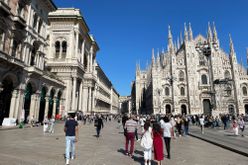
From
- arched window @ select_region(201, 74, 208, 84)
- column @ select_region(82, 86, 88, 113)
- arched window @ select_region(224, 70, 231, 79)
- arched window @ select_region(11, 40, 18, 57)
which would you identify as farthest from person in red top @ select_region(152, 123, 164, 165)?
arched window @ select_region(224, 70, 231, 79)

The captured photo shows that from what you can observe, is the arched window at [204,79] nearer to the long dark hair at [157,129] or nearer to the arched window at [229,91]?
the arched window at [229,91]

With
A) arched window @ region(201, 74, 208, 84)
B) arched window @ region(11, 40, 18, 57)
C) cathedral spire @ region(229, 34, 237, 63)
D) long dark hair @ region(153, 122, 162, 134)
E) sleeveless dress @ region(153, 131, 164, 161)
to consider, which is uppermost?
cathedral spire @ region(229, 34, 237, 63)

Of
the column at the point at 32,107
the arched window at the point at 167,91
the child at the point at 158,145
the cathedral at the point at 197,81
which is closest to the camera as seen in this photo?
the child at the point at 158,145

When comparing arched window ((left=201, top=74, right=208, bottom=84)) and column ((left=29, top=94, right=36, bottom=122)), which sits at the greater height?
arched window ((left=201, top=74, right=208, bottom=84))

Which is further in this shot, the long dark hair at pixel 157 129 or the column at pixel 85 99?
the column at pixel 85 99

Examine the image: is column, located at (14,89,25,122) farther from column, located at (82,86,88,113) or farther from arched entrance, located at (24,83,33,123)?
column, located at (82,86,88,113)

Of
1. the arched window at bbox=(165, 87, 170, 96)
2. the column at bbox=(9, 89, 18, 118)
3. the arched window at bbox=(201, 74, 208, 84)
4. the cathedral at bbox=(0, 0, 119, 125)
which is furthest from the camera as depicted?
the arched window at bbox=(201, 74, 208, 84)

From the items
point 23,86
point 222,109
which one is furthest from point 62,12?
point 222,109

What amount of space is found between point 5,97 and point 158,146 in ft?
61.5

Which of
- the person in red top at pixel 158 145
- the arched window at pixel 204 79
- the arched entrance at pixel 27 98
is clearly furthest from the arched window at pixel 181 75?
the person in red top at pixel 158 145

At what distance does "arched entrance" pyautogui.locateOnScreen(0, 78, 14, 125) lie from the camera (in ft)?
60.8

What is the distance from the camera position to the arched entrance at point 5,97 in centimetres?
1855

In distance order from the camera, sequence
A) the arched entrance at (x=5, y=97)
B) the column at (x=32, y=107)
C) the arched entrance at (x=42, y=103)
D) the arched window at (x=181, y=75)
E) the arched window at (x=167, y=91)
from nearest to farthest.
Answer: the arched entrance at (x=5, y=97)
the column at (x=32, y=107)
the arched entrance at (x=42, y=103)
the arched window at (x=167, y=91)
the arched window at (x=181, y=75)

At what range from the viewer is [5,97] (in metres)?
18.9
